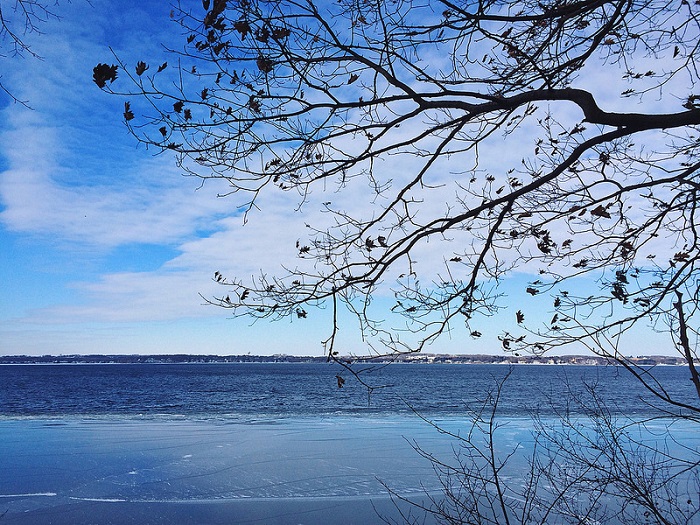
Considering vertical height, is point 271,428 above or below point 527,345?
below

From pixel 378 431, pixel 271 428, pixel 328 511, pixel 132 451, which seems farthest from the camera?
pixel 271 428

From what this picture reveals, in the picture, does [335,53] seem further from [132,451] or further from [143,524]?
[132,451]

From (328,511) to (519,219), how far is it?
8.14 m

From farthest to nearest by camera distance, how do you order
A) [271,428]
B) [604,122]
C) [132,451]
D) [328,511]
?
1. [271,428]
2. [132,451]
3. [328,511]
4. [604,122]

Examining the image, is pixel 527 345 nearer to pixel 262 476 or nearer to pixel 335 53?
pixel 335 53

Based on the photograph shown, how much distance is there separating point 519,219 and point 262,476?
10.8m

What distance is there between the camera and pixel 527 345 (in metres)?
3.62

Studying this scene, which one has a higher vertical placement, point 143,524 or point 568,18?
point 568,18

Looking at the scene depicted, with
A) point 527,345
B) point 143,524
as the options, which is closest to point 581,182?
point 527,345

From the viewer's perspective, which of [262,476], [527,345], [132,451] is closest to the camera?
[527,345]

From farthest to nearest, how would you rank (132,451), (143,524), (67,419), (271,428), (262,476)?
(67,419) → (271,428) → (132,451) → (262,476) → (143,524)

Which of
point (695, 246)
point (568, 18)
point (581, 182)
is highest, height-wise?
point (568, 18)

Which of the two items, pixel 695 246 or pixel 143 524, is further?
pixel 143 524

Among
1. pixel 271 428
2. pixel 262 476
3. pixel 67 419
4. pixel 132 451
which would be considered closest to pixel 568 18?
pixel 262 476
